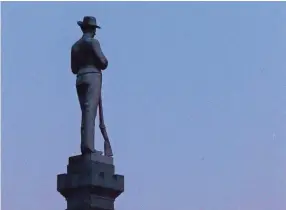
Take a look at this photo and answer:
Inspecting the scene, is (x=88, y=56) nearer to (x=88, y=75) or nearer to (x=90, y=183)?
(x=88, y=75)

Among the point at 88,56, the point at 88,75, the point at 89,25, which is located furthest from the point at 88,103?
the point at 89,25

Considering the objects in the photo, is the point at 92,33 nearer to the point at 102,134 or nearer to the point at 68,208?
the point at 102,134

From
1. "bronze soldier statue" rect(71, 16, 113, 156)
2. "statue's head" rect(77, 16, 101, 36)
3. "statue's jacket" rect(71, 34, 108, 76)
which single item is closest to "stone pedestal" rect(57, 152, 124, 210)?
"bronze soldier statue" rect(71, 16, 113, 156)

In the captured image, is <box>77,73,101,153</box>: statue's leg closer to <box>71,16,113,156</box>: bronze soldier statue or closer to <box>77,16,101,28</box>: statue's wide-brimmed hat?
<box>71,16,113,156</box>: bronze soldier statue

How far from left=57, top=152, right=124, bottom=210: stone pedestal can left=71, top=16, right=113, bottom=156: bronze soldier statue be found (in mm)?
330

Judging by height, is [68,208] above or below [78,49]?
below

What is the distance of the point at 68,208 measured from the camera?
67.1 feet

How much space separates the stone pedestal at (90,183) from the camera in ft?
65.8

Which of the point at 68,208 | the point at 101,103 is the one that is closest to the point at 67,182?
the point at 68,208

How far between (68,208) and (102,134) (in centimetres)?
194

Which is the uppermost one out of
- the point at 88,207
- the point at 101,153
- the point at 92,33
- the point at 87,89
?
the point at 92,33

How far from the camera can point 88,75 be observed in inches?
824

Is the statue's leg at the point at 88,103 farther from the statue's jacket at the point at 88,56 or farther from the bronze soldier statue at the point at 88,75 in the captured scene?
the statue's jacket at the point at 88,56

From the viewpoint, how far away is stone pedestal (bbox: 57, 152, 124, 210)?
65.8 feet
